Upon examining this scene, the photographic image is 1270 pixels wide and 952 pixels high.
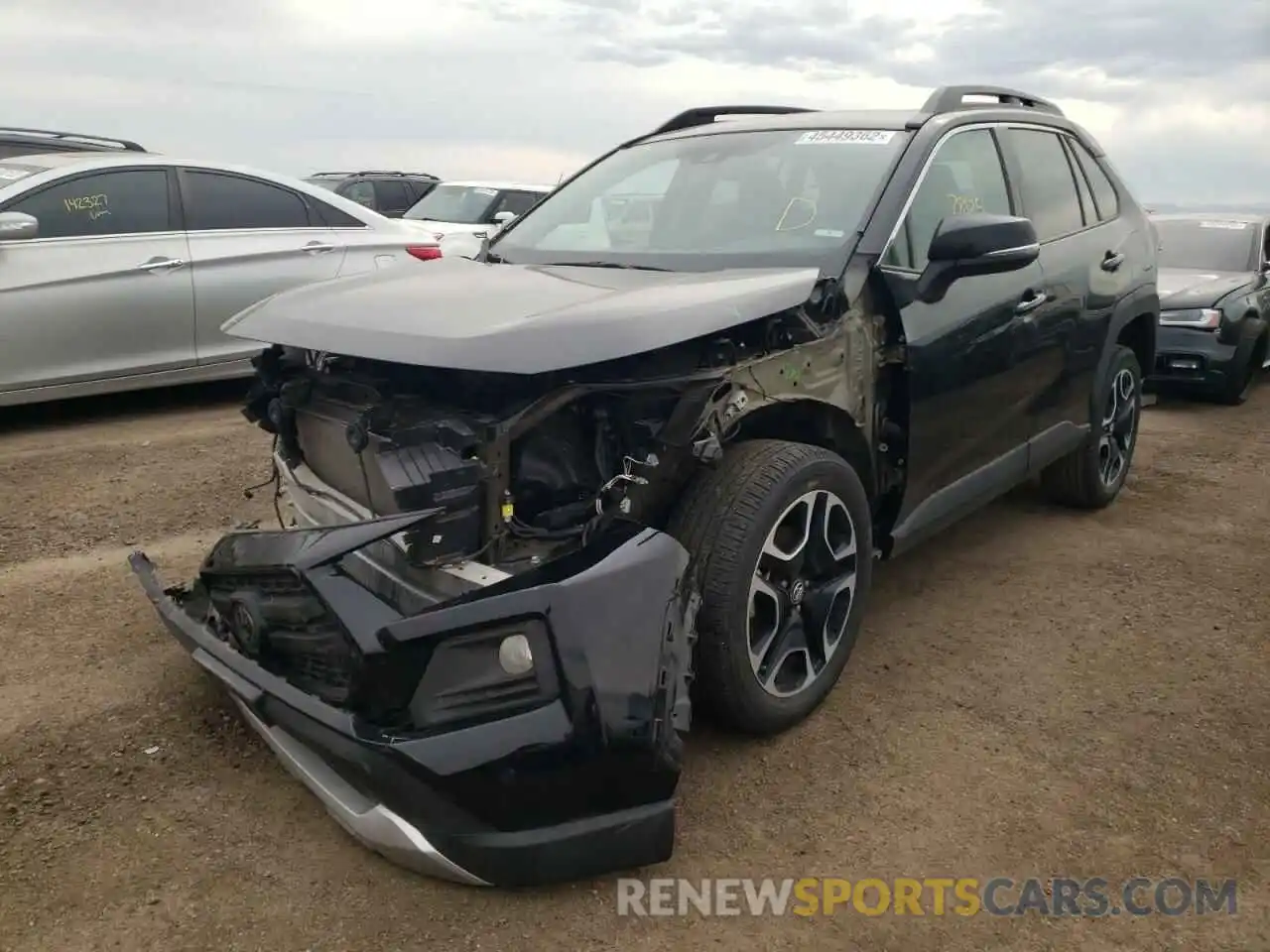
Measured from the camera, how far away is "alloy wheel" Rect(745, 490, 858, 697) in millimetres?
2750

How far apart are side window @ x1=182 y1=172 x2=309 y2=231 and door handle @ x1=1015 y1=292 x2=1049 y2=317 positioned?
4.71m

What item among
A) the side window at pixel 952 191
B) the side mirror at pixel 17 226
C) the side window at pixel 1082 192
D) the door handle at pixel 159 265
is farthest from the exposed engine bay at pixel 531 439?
the door handle at pixel 159 265

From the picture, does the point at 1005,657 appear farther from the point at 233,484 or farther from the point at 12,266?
the point at 12,266

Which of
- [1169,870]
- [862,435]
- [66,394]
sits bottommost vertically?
[1169,870]

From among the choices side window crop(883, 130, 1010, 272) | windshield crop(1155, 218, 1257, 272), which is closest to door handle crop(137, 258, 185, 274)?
side window crop(883, 130, 1010, 272)

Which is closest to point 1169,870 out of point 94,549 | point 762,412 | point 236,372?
point 762,412

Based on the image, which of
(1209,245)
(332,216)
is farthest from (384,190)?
(1209,245)

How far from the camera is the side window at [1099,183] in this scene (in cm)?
464

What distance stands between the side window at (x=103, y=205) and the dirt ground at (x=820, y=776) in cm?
199

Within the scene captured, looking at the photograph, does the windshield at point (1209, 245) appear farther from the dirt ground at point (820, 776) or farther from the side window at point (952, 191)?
the side window at point (952, 191)

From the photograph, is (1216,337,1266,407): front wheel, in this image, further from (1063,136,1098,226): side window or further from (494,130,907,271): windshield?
(494,130,907,271): windshield

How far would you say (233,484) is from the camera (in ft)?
16.1

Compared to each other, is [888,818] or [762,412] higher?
[762,412]

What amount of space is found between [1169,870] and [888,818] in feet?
2.11
